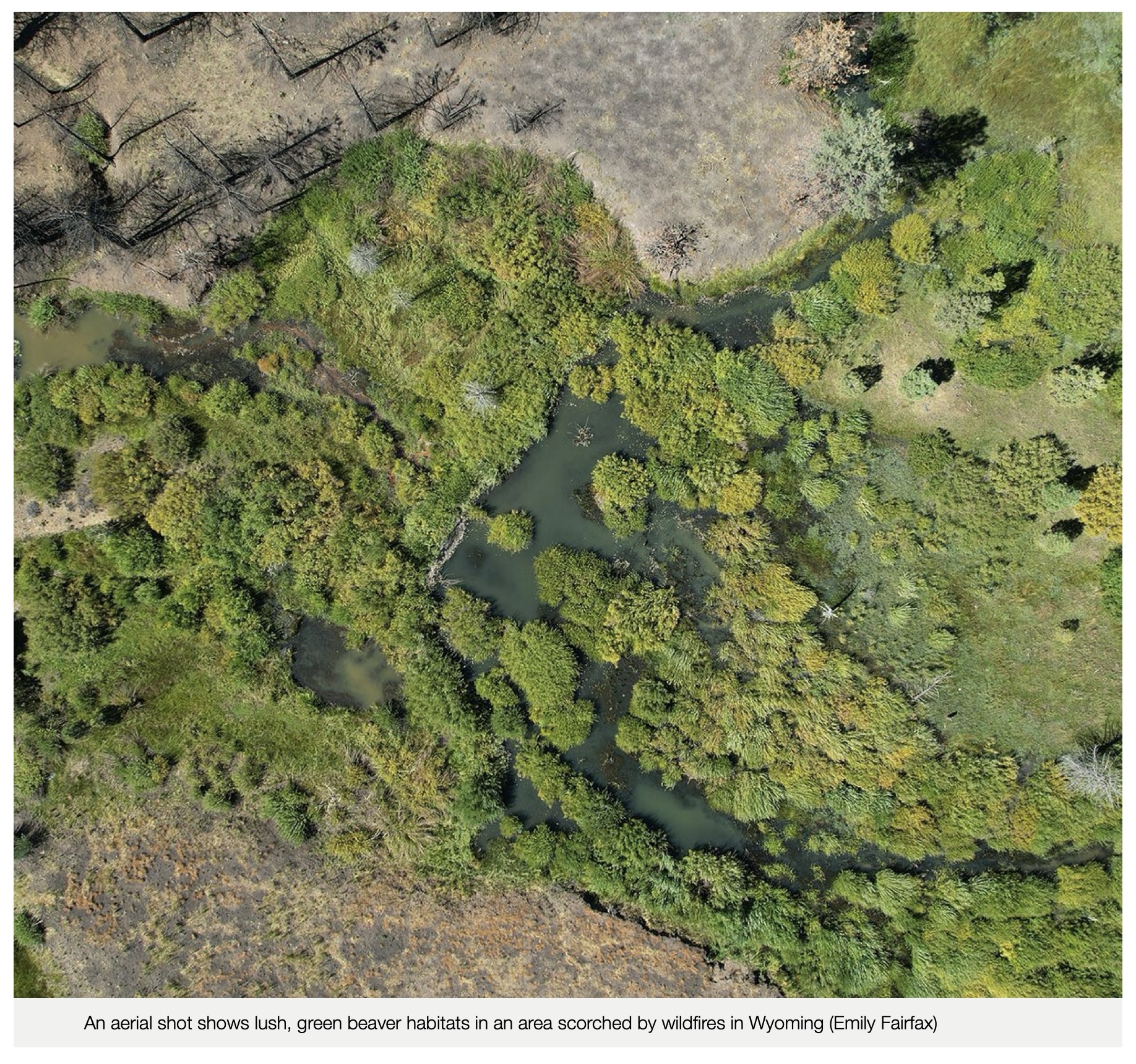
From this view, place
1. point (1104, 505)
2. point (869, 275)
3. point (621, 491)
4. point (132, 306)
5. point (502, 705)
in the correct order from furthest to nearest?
point (502, 705), point (132, 306), point (621, 491), point (869, 275), point (1104, 505)

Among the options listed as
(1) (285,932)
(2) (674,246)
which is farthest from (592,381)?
(1) (285,932)

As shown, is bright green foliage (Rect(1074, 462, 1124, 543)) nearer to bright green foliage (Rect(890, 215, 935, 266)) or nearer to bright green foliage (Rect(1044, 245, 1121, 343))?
bright green foliage (Rect(1044, 245, 1121, 343))

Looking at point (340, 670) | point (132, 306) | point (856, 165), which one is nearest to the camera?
point (856, 165)

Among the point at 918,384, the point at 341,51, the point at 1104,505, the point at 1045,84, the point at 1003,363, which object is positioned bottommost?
the point at 1104,505

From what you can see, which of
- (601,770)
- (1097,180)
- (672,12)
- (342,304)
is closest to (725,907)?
(601,770)

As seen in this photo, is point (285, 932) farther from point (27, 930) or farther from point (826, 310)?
point (826, 310)

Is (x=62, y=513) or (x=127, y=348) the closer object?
(x=62, y=513)

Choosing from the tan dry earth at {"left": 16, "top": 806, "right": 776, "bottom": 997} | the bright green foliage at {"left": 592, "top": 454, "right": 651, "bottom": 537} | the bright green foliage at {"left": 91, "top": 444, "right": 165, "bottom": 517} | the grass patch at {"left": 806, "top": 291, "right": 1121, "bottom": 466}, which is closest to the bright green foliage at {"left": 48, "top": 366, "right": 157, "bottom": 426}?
the bright green foliage at {"left": 91, "top": 444, "right": 165, "bottom": 517}
